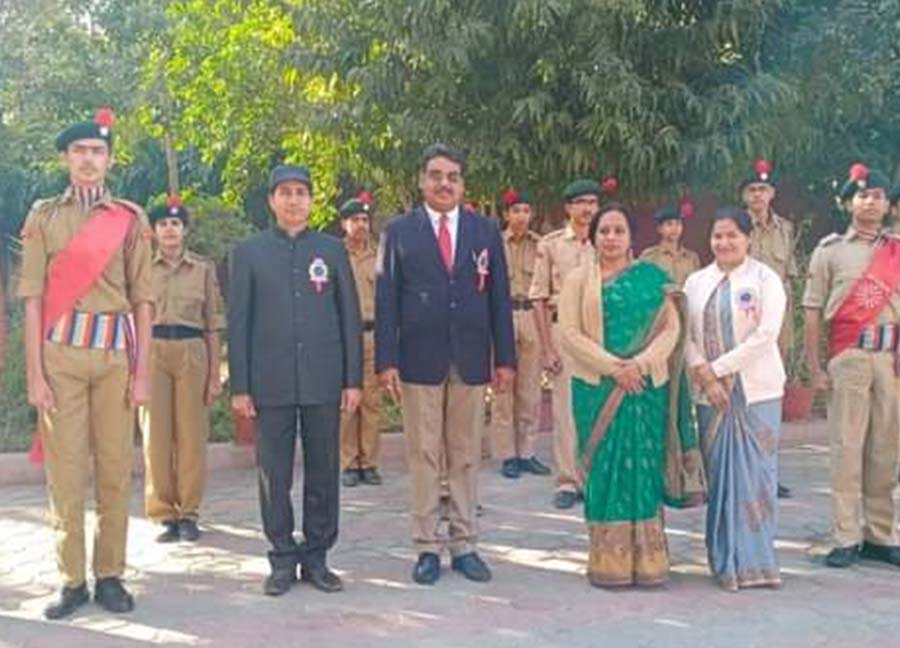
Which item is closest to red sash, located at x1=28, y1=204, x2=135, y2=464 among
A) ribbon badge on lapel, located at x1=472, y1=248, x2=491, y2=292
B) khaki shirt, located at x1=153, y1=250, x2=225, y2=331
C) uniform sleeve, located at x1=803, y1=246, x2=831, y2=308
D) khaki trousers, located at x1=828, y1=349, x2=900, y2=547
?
khaki shirt, located at x1=153, y1=250, x2=225, y2=331

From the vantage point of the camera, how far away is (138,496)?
7648mm

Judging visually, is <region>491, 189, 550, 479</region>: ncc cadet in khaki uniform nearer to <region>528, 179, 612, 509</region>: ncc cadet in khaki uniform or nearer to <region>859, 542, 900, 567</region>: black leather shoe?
<region>528, 179, 612, 509</region>: ncc cadet in khaki uniform

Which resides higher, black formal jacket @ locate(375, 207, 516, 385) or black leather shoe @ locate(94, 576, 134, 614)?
black formal jacket @ locate(375, 207, 516, 385)

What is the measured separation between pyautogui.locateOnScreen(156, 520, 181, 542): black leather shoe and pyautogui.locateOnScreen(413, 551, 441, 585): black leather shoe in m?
1.64

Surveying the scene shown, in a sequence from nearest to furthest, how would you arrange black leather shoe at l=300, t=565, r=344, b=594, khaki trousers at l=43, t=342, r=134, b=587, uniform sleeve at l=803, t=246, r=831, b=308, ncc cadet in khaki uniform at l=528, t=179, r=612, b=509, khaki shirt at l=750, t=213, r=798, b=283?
khaki trousers at l=43, t=342, r=134, b=587
black leather shoe at l=300, t=565, r=344, b=594
uniform sleeve at l=803, t=246, r=831, b=308
ncc cadet in khaki uniform at l=528, t=179, r=612, b=509
khaki shirt at l=750, t=213, r=798, b=283

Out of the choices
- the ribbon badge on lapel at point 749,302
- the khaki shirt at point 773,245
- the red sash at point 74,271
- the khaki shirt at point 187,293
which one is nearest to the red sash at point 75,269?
the red sash at point 74,271

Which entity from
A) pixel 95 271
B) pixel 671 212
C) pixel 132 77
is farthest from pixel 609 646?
pixel 132 77

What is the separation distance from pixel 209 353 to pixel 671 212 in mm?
3260

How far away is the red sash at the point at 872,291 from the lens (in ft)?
18.8

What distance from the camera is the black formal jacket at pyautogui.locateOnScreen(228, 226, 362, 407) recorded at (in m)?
5.32

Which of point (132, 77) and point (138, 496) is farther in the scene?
point (132, 77)

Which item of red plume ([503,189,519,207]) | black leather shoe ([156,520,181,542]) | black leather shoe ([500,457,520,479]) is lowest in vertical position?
black leather shoe ([156,520,181,542])

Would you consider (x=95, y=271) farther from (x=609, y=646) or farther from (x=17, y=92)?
(x=17, y=92)

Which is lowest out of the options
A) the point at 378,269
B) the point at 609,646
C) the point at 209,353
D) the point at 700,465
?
the point at 609,646
